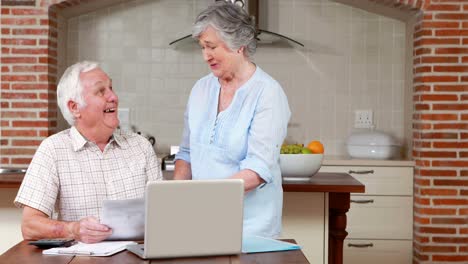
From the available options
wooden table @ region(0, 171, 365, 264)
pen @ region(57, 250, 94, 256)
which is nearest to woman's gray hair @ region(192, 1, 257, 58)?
pen @ region(57, 250, 94, 256)

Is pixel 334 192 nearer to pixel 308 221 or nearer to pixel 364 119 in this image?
pixel 308 221

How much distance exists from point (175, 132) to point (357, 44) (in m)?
1.58

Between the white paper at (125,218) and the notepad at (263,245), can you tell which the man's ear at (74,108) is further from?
the notepad at (263,245)

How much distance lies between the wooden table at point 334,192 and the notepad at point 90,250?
138cm

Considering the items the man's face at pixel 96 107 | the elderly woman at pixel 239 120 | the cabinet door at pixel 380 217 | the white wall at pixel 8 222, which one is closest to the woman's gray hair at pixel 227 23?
the elderly woman at pixel 239 120

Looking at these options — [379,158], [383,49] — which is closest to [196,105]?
[379,158]

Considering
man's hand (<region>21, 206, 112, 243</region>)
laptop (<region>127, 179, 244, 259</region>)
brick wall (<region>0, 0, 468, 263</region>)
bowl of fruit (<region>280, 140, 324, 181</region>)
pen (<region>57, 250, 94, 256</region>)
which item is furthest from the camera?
brick wall (<region>0, 0, 468, 263</region>)

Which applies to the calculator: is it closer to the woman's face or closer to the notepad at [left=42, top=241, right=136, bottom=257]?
the notepad at [left=42, top=241, right=136, bottom=257]

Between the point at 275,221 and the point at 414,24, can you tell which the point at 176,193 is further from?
the point at 414,24

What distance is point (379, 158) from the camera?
6.00 m

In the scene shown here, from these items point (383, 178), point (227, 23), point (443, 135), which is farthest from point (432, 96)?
point (227, 23)

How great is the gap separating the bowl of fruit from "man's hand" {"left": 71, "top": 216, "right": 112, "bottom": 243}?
1.47 m

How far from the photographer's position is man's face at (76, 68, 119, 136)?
2916 millimetres

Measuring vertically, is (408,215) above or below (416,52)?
below
